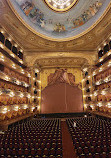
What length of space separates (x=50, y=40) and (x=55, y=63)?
259 inches

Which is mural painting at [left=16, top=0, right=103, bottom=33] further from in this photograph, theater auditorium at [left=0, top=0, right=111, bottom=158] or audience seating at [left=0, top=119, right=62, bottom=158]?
audience seating at [left=0, top=119, right=62, bottom=158]

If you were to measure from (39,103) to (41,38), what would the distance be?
1307 centimetres

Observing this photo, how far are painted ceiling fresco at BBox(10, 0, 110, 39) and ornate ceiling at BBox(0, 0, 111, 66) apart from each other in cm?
92

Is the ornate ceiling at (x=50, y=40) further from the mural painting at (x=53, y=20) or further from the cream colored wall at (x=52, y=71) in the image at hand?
the cream colored wall at (x=52, y=71)

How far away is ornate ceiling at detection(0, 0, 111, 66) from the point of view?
41.0ft

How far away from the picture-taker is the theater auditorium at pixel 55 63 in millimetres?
12878

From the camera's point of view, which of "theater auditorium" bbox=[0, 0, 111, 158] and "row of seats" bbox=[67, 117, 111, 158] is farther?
"theater auditorium" bbox=[0, 0, 111, 158]

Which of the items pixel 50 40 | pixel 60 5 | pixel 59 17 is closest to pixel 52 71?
pixel 50 40

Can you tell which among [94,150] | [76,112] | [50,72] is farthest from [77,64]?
[94,150]

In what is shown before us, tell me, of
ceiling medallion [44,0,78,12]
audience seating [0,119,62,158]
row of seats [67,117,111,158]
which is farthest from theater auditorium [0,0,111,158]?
audience seating [0,119,62,158]

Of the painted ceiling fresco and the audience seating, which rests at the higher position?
the painted ceiling fresco

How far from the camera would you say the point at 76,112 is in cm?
2186

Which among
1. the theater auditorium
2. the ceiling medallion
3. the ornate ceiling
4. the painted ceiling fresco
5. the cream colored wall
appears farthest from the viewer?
the cream colored wall

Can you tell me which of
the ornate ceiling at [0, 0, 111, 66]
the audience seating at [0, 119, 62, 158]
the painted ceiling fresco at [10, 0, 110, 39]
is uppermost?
the painted ceiling fresco at [10, 0, 110, 39]
